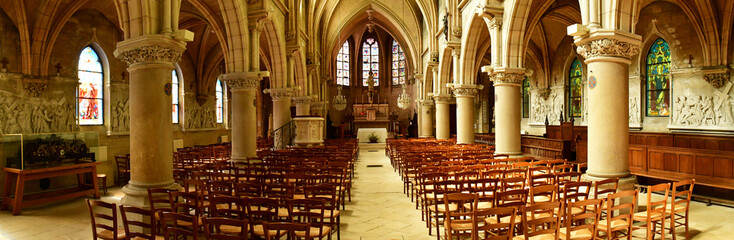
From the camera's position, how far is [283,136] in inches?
746

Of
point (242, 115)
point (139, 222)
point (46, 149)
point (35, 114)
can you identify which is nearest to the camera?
point (139, 222)

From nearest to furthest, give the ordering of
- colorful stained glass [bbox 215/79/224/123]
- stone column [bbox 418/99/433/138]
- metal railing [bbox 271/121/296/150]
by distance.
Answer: metal railing [bbox 271/121/296/150]
colorful stained glass [bbox 215/79/224/123]
stone column [bbox 418/99/433/138]

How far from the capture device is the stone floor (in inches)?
253

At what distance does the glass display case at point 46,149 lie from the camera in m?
9.61

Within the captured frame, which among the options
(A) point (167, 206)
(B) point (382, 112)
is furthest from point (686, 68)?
(B) point (382, 112)

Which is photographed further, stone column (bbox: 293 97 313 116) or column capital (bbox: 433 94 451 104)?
column capital (bbox: 433 94 451 104)

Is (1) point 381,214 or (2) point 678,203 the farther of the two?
(1) point 381,214

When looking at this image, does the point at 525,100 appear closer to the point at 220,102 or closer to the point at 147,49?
the point at 220,102

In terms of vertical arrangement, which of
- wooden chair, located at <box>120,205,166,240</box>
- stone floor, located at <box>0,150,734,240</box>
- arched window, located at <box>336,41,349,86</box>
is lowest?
stone floor, located at <box>0,150,734,240</box>

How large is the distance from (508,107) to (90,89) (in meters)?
15.6

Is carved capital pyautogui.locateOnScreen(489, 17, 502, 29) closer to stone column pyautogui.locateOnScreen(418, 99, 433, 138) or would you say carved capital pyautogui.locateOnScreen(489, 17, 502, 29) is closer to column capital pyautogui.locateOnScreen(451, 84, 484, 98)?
column capital pyautogui.locateOnScreen(451, 84, 484, 98)

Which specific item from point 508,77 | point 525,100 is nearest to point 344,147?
point 508,77

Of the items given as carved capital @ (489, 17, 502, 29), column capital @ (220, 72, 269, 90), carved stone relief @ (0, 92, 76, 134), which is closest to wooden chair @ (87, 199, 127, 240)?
column capital @ (220, 72, 269, 90)

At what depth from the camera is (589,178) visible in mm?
7434
